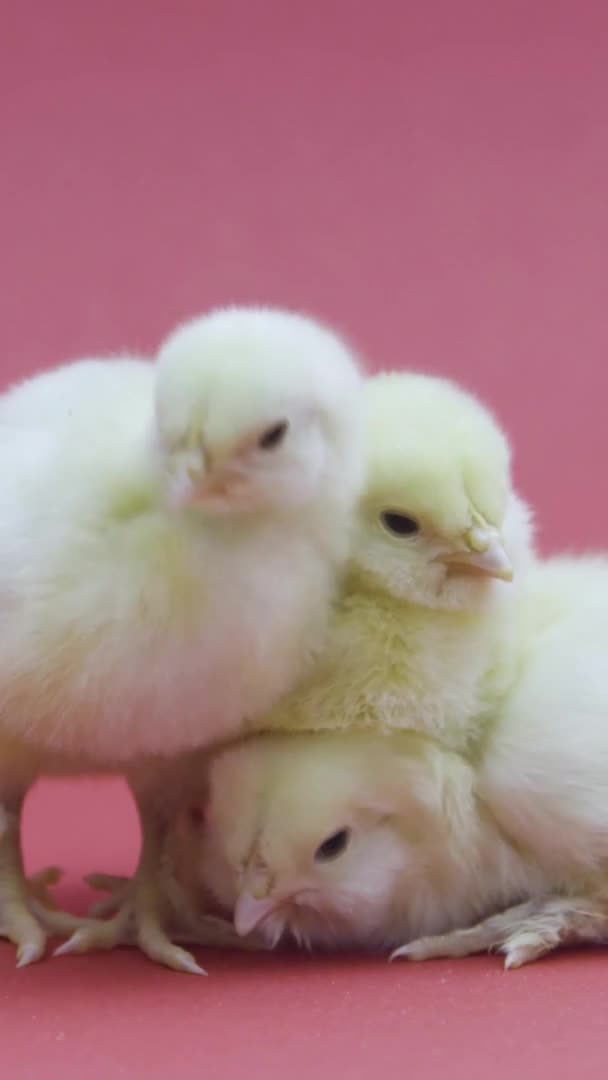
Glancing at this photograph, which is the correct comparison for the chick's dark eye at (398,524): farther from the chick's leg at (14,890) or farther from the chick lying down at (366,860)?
the chick's leg at (14,890)

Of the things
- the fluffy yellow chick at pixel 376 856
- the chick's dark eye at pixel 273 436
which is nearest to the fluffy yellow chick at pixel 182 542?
the chick's dark eye at pixel 273 436

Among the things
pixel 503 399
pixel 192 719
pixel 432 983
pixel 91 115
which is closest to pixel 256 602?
pixel 192 719

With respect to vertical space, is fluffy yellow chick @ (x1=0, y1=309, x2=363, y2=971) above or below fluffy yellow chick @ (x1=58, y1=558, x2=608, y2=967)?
above

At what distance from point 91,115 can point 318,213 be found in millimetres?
492

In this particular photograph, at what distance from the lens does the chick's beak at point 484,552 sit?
1.94 m

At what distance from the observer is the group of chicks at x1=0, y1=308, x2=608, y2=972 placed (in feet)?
5.93

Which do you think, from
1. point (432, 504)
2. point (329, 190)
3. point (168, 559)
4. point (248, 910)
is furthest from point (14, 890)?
point (329, 190)

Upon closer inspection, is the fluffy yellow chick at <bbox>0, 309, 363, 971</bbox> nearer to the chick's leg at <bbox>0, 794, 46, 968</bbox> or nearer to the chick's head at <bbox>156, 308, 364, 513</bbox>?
the chick's head at <bbox>156, 308, 364, 513</bbox>

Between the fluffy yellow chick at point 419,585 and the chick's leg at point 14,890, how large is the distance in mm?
373

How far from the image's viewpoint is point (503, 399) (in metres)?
3.42

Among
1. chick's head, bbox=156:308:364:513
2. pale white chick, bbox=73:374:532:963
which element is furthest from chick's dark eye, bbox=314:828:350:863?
chick's head, bbox=156:308:364:513

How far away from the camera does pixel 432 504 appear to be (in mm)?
1939

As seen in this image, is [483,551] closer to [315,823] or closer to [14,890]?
[315,823]

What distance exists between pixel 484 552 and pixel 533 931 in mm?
458
